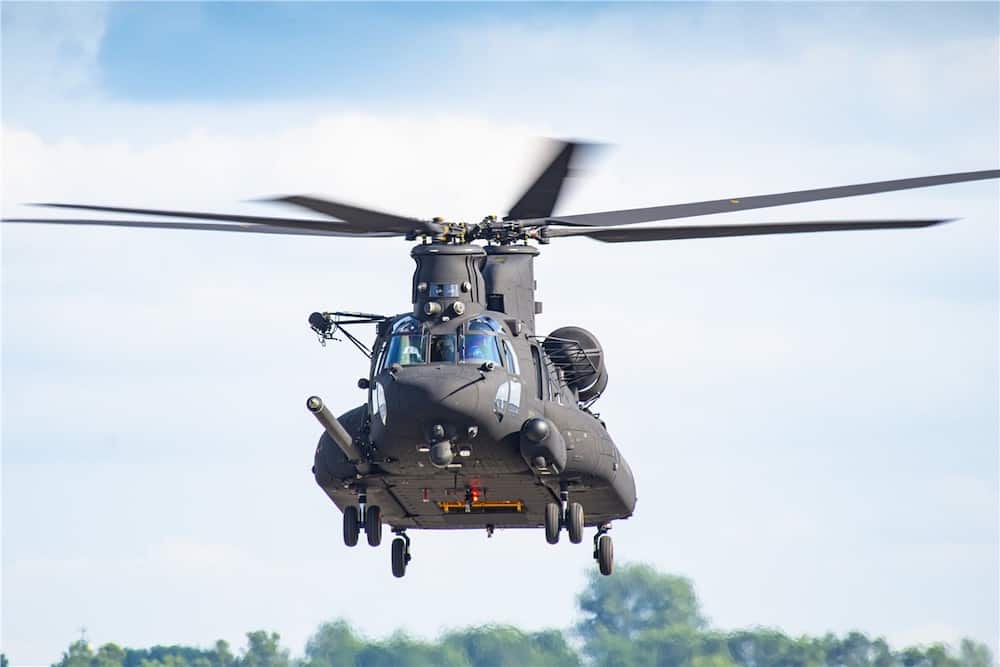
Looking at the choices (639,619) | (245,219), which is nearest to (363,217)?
(245,219)

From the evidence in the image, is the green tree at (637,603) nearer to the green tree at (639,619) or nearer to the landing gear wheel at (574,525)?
the green tree at (639,619)

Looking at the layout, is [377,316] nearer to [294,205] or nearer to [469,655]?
[294,205]

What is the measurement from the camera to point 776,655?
2190 inches

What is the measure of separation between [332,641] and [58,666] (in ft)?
42.3

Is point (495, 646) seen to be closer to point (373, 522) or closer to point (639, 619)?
point (639, 619)

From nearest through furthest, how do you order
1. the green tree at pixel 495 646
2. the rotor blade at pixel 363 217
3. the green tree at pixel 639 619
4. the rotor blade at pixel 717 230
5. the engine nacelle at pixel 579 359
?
the rotor blade at pixel 363 217 → the rotor blade at pixel 717 230 → the engine nacelle at pixel 579 359 → the green tree at pixel 495 646 → the green tree at pixel 639 619

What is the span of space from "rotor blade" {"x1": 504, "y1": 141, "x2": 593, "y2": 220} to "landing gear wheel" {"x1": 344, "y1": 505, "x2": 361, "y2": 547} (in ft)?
18.0

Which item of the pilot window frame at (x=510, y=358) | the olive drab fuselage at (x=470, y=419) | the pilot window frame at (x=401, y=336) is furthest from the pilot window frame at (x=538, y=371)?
the pilot window frame at (x=401, y=336)

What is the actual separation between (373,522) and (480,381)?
3874 mm

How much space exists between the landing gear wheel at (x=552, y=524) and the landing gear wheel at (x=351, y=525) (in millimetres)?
3064

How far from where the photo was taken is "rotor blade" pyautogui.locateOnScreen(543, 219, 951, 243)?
1505 inches

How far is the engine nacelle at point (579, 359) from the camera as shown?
1601 inches

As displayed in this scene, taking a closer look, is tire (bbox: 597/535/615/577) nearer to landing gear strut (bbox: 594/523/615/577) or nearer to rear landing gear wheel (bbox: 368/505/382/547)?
landing gear strut (bbox: 594/523/615/577)

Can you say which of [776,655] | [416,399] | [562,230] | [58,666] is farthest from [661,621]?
[416,399]
